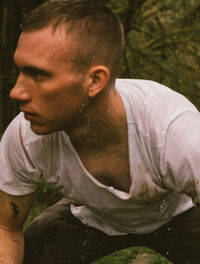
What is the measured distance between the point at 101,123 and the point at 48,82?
0.32 m

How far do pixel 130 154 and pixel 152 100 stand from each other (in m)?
0.26

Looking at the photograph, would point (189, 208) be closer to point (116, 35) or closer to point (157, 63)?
point (116, 35)

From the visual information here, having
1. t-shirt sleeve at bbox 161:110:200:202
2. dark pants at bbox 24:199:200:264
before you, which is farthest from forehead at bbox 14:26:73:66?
dark pants at bbox 24:199:200:264

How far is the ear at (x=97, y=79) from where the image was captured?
7.55ft

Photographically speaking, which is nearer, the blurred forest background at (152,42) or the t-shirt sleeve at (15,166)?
the t-shirt sleeve at (15,166)

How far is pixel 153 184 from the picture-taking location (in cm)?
252

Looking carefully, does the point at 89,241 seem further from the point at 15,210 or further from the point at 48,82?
the point at 48,82

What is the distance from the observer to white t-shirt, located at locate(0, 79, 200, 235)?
2.30 m

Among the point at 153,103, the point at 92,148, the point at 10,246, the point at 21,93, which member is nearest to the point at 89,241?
the point at 10,246

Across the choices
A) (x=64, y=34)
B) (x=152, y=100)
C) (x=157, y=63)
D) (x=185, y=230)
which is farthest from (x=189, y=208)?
(x=157, y=63)

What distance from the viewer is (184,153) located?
88.2 inches

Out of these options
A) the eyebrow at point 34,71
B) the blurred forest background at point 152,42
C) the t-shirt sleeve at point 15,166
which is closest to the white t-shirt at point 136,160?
the t-shirt sleeve at point 15,166

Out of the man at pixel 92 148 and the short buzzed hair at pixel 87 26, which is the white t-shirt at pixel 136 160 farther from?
the short buzzed hair at pixel 87 26

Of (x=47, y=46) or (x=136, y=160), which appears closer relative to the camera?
(x=47, y=46)
